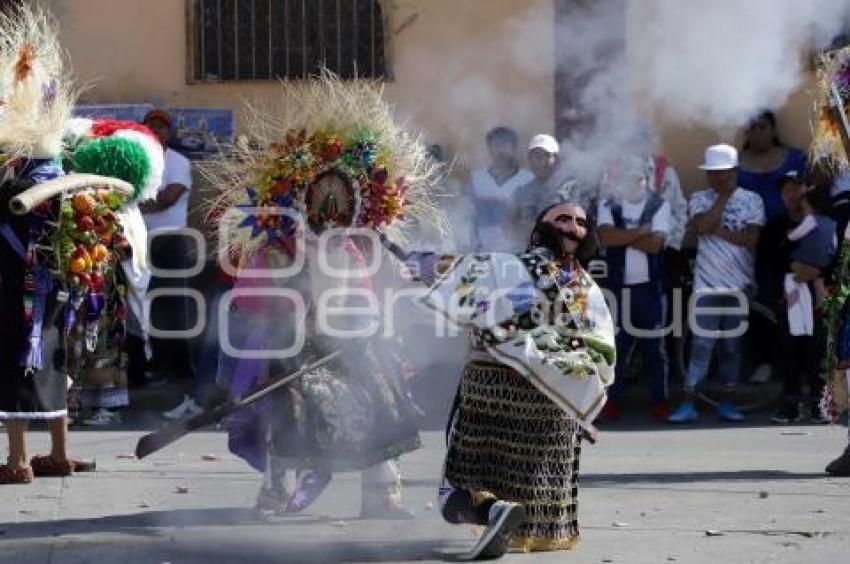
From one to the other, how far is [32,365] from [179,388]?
13.1 ft

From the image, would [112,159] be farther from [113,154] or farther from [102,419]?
[102,419]

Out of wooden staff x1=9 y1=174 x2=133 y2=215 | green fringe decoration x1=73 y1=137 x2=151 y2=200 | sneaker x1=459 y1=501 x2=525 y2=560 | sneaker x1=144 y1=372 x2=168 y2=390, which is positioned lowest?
sneaker x1=144 y1=372 x2=168 y2=390

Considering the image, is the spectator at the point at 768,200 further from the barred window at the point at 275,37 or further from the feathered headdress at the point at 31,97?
the feathered headdress at the point at 31,97

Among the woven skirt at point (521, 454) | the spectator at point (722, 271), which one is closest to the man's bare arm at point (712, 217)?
the spectator at point (722, 271)

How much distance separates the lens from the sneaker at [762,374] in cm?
1378

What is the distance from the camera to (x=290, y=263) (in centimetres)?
930

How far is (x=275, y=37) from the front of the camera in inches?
576

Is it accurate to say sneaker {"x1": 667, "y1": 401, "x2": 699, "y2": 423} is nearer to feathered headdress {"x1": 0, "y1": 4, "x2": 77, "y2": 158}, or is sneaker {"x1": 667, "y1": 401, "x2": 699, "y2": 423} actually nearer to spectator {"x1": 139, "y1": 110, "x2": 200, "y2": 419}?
spectator {"x1": 139, "y1": 110, "x2": 200, "y2": 419}

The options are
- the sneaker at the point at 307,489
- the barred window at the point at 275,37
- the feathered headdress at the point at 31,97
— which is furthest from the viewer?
the barred window at the point at 275,37

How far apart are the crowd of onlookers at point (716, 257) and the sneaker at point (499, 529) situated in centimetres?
441

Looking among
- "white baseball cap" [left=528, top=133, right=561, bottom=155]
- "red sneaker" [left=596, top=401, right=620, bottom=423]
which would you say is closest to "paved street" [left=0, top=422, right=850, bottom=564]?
"red sneaker" [left=596, top=401, right=620, bottom=423]

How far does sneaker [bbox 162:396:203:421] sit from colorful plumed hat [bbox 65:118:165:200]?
3.00 m

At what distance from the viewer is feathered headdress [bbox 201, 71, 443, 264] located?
9312 mm

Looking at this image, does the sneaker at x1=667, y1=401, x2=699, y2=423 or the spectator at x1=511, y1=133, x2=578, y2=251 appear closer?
the spectator at x1=511, y1=133, x2=578, y2=251
